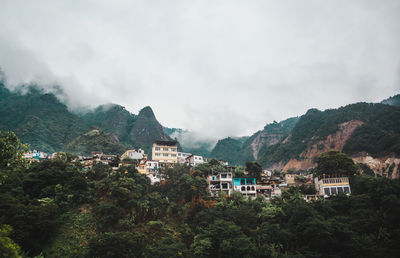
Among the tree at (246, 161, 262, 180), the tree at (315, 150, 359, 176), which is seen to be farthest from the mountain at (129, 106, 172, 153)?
the tree at (315, 150, 359, 176)

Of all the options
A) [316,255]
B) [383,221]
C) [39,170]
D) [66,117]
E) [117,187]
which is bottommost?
[316,255]

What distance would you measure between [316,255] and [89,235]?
1950 centimetres

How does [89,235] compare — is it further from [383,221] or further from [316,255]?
[383,221]

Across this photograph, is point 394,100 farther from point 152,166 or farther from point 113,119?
point 113,119

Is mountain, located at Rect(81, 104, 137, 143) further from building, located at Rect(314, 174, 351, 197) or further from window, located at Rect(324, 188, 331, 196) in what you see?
window, located at Rect(324, 188, 331, 196)

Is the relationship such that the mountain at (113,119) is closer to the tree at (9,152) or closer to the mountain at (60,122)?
the mountain at (60,122)

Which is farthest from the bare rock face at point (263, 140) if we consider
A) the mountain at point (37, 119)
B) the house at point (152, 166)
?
the house at point (152, 166)

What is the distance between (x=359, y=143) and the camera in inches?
2323

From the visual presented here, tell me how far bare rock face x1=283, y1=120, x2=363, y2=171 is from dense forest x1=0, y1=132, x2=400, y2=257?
126ft

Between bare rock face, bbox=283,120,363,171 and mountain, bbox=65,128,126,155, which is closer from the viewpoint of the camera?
mountain, bbox=65,128,126,155

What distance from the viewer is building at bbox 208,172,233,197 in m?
37.0

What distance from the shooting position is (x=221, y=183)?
1478 inches


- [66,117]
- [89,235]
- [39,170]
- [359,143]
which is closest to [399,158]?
[359,143]

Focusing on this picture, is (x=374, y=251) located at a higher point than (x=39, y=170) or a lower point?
lower
